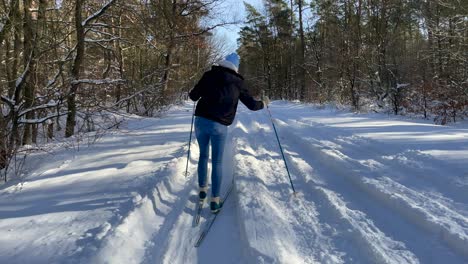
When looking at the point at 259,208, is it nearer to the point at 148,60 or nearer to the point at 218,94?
the point at 218,94

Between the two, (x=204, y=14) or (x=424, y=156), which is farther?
(x=204, y=14)

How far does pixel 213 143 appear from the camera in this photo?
4645mm

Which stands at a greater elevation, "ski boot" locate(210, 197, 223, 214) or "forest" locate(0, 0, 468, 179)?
"forest" locate(0, 0, 468, 179)

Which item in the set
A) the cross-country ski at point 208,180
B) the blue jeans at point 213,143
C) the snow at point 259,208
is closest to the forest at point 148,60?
the cross-country ski at point 208,180

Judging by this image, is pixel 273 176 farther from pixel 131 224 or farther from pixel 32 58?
pixel 32 58

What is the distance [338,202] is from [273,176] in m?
1.50

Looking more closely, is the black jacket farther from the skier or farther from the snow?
the snow

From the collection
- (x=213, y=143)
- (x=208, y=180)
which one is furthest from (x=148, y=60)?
(x=213, y=143)

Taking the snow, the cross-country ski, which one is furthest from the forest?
the snow

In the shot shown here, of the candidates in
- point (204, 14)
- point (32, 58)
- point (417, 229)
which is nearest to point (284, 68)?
point (204, 14)

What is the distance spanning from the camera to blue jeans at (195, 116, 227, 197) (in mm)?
4551

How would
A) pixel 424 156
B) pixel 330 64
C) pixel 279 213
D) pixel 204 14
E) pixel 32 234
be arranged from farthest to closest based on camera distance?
pixel 330 64 → pixel 204 14 → pixel 424 156 → pixel 279 213 → pixel 32 234

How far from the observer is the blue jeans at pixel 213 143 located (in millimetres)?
4551

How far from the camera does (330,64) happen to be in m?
24.6
